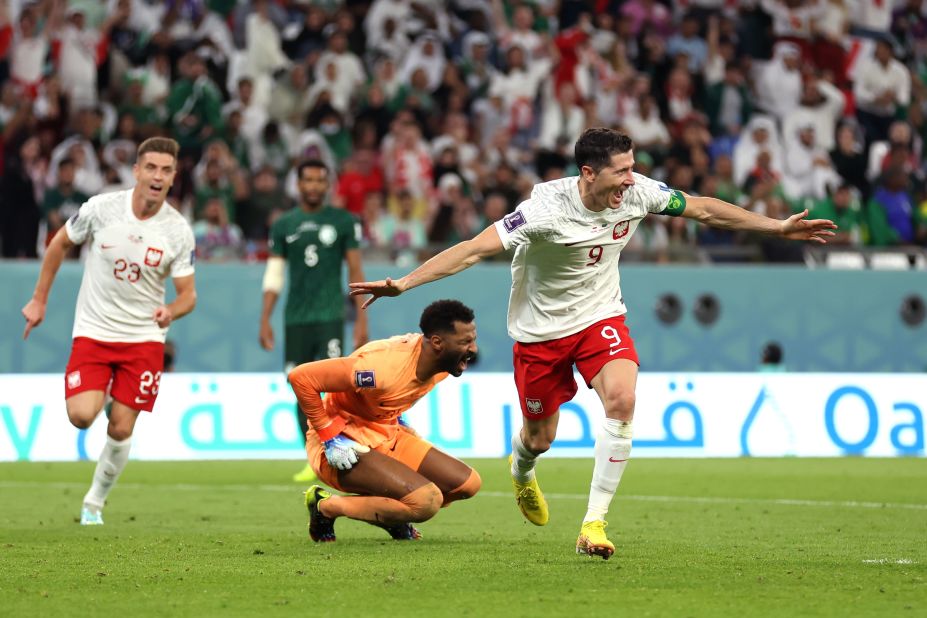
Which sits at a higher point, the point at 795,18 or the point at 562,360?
the point at 795,18

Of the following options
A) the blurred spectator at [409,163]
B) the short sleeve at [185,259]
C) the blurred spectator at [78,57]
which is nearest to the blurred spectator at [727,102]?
the blurred spectator at [409,163]

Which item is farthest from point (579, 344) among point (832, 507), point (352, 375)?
point (832, 507)

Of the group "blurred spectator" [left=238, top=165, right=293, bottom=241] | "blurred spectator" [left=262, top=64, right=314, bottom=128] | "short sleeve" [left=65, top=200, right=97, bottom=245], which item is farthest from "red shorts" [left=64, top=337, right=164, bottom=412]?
"blurred spectator" [left=262, top=64, right=314, bottom=128]

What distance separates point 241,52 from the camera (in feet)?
68.6

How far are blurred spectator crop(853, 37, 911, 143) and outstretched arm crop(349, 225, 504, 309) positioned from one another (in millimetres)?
16368

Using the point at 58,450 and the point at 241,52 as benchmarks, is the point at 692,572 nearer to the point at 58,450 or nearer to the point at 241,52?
the point at 58,450

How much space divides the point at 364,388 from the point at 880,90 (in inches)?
660

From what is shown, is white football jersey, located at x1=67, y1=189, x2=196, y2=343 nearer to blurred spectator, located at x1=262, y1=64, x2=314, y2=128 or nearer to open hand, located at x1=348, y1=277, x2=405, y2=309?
open hand, located at x1=348, y1=277, x2=405, y2=309

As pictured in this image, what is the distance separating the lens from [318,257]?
1323 centimetres

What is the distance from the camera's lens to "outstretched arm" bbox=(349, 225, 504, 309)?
24.3 feet

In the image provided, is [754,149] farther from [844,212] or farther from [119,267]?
[119,267]

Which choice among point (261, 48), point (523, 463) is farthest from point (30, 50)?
point (523, 463)

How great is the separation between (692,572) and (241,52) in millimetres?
14917

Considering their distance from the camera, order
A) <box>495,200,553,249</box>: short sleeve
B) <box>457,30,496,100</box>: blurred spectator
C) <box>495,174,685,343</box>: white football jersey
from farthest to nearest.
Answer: <box>457,30,496,100</box>: blurred spectator, <box>495,174,685,343</box>: white football jersey, <box>495,200,553,249</box>: short sleeve
